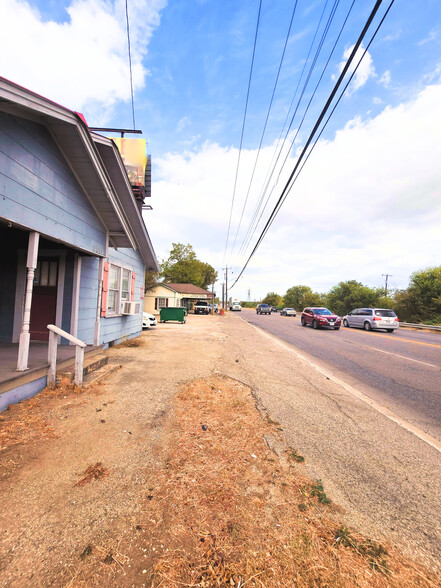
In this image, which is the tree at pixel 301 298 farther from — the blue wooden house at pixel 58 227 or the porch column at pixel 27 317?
the porch column at pixel 27 317

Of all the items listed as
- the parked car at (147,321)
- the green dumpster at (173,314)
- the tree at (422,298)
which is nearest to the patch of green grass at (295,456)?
Answer: the parked car at (147,321)

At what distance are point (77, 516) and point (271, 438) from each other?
223cm

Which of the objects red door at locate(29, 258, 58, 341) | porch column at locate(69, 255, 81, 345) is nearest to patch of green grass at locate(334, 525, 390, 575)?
porch column at locate(69, 255, 81, 345)

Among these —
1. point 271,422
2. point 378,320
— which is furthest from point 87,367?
point 378,320

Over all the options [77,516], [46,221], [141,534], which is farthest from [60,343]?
[141,534]

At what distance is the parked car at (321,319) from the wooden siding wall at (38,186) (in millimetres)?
17229

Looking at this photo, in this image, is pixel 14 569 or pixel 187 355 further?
pixel 187 355

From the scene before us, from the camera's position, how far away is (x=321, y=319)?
19328 millimetres

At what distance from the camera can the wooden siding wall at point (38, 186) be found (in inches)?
152

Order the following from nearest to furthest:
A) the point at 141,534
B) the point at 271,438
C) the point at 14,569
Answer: the point at 14,569, the point at 141,534, the point at 271,438

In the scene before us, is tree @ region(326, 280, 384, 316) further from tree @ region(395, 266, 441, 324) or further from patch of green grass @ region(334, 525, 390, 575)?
patch of green grass @ region(334, 525, 390, 575)

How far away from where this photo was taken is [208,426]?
11.9ft

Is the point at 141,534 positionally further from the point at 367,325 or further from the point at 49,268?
the point at 367,325

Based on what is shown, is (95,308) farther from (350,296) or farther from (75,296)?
(350,296)
